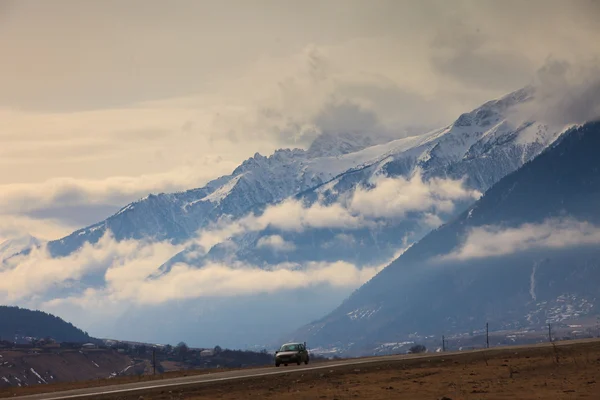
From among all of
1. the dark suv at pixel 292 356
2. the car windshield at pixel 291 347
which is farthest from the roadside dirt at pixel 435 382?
the car windshield at pixel 291 347

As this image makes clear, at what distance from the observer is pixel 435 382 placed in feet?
242

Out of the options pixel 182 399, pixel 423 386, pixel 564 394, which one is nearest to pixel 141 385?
pixel 182 399

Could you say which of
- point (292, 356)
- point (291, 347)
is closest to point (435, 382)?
point (292, 356)

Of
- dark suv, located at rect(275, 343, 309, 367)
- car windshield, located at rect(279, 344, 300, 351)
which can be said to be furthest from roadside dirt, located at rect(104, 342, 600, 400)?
car windshield, located at rect(279, 344, 300, 351)

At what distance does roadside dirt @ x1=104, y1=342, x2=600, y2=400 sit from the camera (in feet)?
213

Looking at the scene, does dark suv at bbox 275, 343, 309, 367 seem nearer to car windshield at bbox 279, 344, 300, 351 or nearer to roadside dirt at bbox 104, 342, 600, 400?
car windshield at bbox 279, 344, 300, 351

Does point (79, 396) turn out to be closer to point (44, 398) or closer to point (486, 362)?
point (44, 398)

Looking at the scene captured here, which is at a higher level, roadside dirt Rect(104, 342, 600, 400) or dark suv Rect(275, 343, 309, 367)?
dark suv Rect(275, 343, 309, 367)

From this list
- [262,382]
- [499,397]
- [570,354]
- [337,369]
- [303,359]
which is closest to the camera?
[499,397]

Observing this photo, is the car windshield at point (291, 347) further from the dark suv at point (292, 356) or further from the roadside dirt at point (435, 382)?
the roadside dirt at point (435, 382)

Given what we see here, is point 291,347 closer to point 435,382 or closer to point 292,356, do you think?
point 292,356

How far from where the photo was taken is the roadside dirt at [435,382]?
213ft

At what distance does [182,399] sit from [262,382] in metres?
11.7

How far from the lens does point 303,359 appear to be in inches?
4232
